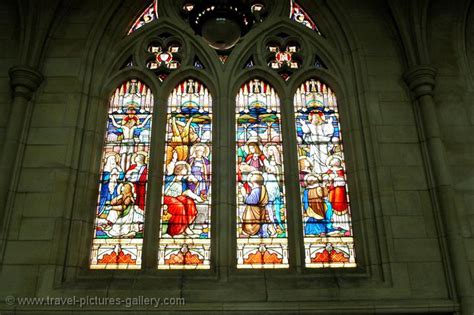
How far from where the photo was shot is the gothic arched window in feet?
21.8

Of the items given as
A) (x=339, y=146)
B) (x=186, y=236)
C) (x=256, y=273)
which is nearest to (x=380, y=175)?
(x=339, y=146)

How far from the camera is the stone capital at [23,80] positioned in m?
7.15

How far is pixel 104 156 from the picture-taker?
729cm

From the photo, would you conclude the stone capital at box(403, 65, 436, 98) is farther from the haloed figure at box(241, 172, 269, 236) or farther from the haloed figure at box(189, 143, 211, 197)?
the haloed figure at box(189, 143, 211, 197)

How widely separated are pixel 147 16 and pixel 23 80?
2.38 m

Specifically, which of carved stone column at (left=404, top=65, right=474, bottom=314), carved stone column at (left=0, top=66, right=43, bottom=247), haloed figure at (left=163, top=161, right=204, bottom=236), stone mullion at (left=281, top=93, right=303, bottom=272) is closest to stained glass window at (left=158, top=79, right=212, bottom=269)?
haloed figure at (left=163, top=161, right=204, bottom=236)

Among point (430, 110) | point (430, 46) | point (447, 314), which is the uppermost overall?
point (430, 46)

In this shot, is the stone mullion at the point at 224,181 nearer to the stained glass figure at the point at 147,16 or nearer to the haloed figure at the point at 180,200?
the haloed figure at the point at 180,200

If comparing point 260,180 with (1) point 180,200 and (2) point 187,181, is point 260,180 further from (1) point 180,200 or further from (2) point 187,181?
(1) point 180,200

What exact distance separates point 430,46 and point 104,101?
202 inches

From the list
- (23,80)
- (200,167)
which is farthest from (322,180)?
(23,80)

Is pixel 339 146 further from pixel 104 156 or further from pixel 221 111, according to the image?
pixel 104 156

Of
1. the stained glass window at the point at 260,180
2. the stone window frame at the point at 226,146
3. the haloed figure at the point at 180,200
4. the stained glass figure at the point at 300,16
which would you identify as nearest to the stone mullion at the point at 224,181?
the stone window frame at the point at 226,146

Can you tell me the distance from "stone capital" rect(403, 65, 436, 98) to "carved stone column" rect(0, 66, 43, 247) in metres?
5.46
